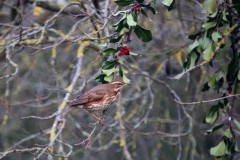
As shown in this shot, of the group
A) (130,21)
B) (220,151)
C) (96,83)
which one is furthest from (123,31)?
(96,83)

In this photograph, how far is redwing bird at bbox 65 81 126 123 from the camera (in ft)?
11.0

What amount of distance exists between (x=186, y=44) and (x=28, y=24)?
1.39m

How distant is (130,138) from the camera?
7082 mm

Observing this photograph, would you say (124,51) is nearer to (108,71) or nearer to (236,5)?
(108,71)

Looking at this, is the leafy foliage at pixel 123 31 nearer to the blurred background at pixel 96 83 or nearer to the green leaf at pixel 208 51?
the green leaf at pixel 208 51

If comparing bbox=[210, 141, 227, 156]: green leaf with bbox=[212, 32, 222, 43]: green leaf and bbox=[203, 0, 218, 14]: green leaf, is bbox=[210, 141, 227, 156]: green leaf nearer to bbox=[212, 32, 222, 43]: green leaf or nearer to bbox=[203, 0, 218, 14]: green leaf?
bbox=[212, 32, 222, 43]: green leaf

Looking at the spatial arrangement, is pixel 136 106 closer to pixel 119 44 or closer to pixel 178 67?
pixel 178 67

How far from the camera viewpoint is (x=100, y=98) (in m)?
3.42

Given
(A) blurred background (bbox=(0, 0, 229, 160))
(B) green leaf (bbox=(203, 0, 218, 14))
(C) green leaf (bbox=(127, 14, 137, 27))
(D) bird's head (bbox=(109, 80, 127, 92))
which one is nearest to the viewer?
(C) green leaf (bbox=(127, 14, 137, 27))

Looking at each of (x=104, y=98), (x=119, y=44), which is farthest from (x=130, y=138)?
(x=119, y=44)

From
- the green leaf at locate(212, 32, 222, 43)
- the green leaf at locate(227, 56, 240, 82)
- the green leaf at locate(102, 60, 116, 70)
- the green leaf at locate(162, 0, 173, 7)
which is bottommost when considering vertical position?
the green leaf at locate(227, 56, 240, 82)

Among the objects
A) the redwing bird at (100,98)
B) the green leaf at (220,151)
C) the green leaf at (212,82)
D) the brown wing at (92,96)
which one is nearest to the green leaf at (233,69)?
the green leaf at (212,82)

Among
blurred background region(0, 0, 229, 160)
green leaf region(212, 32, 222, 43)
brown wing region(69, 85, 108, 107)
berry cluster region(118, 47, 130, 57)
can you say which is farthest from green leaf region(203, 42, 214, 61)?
blurred background region(0, 0, 229, 160)

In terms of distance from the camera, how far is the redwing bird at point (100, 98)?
337 cm
